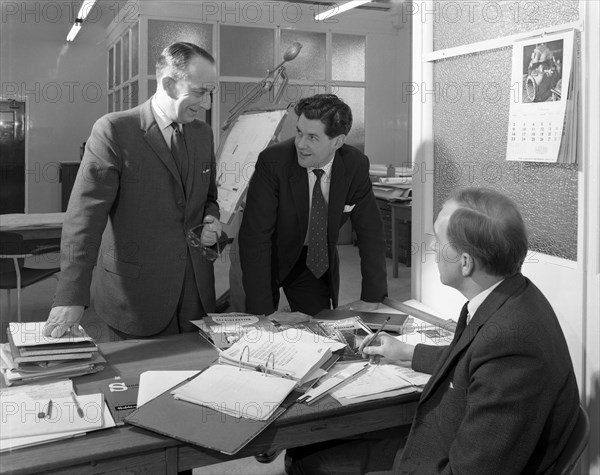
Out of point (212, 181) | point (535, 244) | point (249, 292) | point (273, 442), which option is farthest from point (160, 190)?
point (535, 244)

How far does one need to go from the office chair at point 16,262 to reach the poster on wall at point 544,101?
329 centimetres

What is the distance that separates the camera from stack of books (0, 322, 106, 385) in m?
1.57

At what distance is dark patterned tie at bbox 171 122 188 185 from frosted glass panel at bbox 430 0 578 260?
924 mm

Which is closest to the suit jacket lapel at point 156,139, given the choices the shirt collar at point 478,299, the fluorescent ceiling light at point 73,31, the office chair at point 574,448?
the shirt collar at point 478,299

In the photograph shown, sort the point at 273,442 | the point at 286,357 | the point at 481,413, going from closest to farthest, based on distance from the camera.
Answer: the point at 481,413 → the point at 273,442 → the point at 286,357

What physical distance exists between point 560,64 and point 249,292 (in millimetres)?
1298

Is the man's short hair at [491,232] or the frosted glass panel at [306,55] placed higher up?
the frosted glass panel at [306,55]

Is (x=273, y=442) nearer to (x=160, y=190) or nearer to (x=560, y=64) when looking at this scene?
(x=160, y=190)

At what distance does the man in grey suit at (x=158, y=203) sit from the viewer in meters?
2.10

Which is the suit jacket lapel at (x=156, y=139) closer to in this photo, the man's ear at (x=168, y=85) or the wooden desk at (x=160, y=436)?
the man's ear at (x=168, y=85)

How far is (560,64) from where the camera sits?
5.74 ft

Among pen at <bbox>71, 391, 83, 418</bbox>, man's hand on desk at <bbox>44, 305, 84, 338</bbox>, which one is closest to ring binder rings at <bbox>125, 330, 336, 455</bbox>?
pen at <bbox>71, 391, 83, 418</bbox>

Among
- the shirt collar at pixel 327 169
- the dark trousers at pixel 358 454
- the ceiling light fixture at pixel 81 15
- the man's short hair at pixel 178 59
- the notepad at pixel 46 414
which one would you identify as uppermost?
the ceiling light fixture at pixel 81 15

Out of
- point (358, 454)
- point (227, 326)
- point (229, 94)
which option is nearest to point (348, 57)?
point (229, 94)
